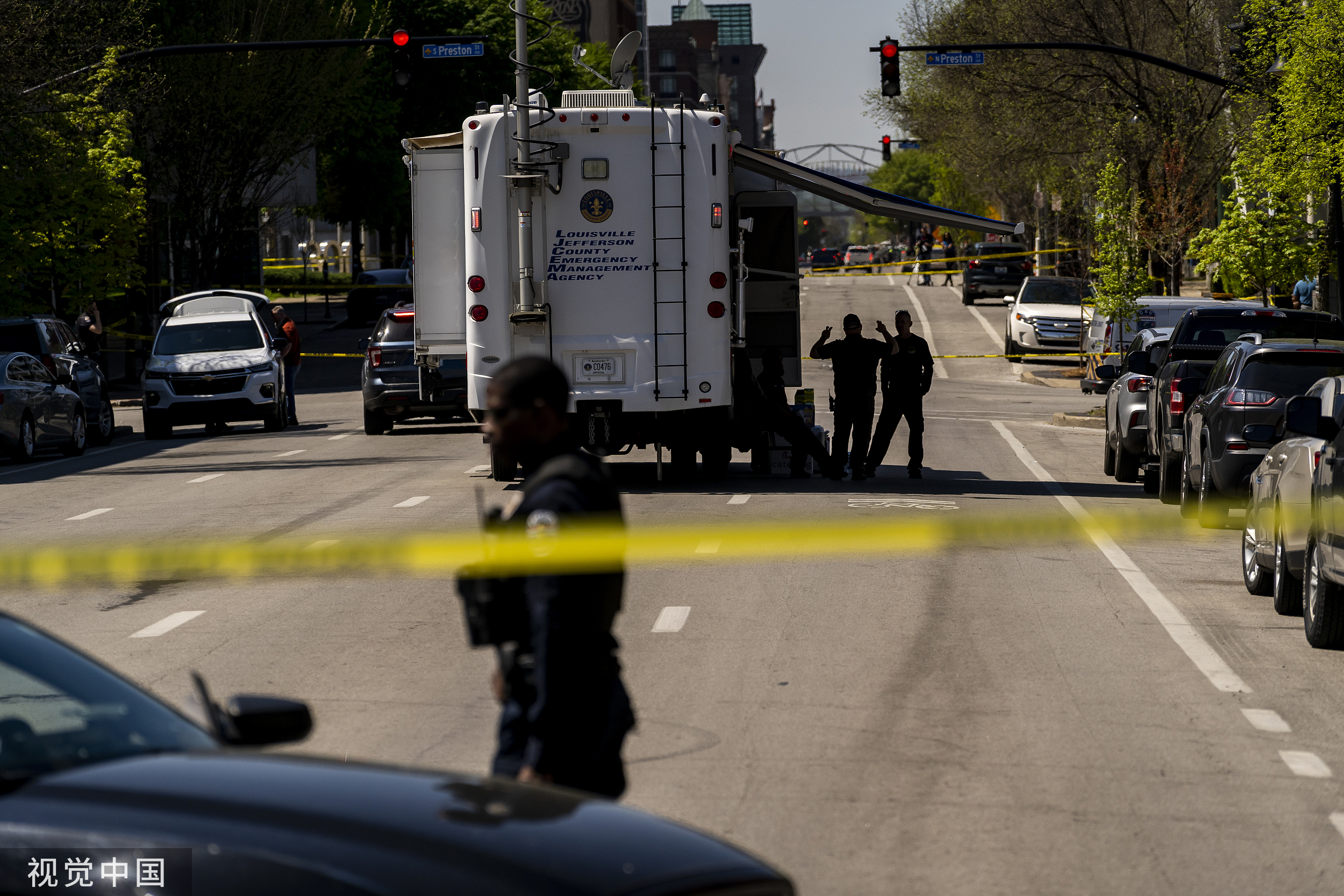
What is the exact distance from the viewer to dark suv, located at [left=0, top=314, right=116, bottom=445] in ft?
86.2

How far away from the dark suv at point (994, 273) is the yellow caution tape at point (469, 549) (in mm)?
46415

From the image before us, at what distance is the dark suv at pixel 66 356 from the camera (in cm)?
2628

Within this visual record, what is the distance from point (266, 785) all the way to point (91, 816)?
373 millimetres

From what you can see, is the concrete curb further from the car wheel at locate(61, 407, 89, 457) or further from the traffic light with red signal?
the car wheel at locate(61, 407, 89, 457)

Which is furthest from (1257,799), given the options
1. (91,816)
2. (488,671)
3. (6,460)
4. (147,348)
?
(147,348)

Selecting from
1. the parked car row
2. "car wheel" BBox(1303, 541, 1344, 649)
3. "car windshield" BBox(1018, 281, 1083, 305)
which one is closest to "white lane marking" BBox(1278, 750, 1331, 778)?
the parked car row

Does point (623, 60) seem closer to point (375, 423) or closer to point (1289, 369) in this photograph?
point (1289, 369)

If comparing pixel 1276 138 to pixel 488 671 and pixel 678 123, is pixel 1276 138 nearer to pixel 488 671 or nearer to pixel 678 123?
pixel 678 123

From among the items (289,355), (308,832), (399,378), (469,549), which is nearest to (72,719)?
(308,832)

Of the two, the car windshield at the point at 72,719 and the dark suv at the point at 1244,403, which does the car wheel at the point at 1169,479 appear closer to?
the dark suv at the point at 1244,403

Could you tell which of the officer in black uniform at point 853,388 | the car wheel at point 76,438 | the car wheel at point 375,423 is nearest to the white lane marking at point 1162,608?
the officer in black uniform at point 853,388

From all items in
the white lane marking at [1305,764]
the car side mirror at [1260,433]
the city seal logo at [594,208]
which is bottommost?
the white lane marking at [1305,764]

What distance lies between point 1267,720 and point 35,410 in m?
19.7

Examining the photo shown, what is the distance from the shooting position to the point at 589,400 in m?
18.0
